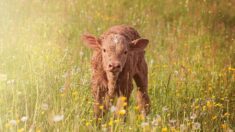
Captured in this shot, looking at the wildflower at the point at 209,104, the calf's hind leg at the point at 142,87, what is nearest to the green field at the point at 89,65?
the wildflower at the point at 209,104

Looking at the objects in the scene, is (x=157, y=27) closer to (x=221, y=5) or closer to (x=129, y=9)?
(x=129, y=9)

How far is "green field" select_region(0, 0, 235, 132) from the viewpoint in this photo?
16.5ft

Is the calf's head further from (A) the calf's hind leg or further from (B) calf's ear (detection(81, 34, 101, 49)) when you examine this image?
(A) the calf's hind leg

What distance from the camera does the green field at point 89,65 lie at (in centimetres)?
503

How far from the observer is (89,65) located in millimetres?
7645

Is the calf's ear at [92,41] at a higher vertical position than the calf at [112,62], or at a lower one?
higher

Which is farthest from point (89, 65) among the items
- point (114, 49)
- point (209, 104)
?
point (114, 49)

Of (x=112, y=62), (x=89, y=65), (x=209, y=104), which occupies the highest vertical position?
(x=112, y=62)

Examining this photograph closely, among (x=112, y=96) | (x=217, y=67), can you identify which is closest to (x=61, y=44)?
(x=217, y=67)

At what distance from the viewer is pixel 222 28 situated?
38.4 feet

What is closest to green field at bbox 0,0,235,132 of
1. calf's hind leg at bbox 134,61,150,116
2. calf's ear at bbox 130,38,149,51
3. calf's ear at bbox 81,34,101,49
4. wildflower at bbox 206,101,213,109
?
wildflower at bbox 206,101,213,109

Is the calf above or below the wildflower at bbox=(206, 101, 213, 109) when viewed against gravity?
above

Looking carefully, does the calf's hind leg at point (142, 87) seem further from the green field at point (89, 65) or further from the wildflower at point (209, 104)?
the wildflower at point (209, 104)

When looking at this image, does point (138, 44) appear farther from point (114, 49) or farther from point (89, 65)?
point (89, 65)
